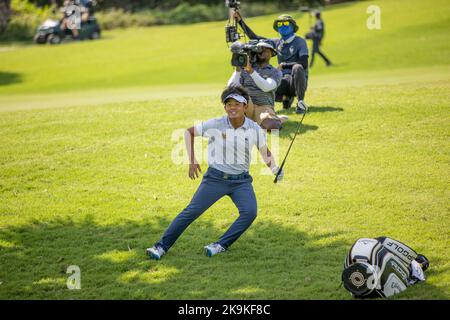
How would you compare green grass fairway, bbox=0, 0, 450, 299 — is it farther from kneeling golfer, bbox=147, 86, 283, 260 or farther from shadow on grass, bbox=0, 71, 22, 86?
shadow on grass, bbox=0, 71, 22, 86

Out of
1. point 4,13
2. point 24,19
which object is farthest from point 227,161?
point 4,13

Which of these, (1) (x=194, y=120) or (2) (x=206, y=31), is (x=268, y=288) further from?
(2) (x=206, y=31)

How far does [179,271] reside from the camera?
7547 mm

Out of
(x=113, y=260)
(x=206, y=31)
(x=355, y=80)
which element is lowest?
(x=206, y=31)

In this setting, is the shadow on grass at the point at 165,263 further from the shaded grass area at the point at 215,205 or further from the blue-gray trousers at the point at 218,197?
the blue-gray trousers at the point at 218,197

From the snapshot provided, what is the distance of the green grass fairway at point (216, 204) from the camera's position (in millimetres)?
7398

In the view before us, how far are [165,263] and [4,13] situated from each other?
162 ft

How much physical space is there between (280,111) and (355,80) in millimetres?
5626

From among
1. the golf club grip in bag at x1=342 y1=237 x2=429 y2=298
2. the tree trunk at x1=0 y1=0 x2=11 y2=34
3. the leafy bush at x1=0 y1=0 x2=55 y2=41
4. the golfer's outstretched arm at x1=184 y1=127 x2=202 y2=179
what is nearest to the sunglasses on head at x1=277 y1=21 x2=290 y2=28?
the golfer's outstretched arm at x1=184 y1=127 x2=202 y2=179

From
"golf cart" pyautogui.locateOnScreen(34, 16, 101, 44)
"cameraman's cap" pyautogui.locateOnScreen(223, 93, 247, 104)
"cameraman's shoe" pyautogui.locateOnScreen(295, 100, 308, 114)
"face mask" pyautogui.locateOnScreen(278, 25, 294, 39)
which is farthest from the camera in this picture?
"golf cart" pyautogui.locateOnScreen(34, 16, 101, 44)

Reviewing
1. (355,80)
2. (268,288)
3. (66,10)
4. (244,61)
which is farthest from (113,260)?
(66,10)

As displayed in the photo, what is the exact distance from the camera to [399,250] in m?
6.95

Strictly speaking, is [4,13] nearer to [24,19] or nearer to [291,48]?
[24,19]

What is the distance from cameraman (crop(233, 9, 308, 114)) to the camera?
13.5 m
